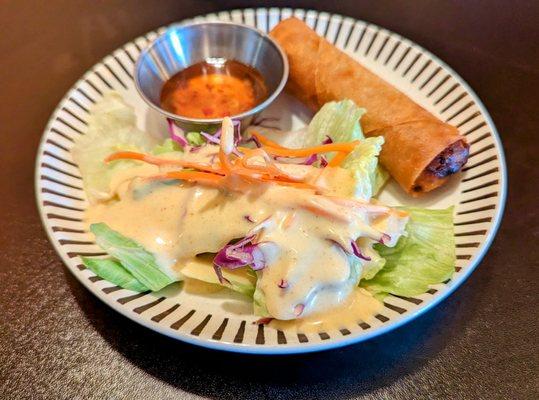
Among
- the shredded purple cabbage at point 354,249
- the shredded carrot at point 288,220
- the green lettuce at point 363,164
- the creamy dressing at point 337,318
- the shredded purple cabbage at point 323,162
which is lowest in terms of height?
the creamy dressing at point 337,318

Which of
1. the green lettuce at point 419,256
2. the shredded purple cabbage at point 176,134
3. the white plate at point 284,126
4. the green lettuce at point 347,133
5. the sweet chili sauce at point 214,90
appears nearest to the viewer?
the white plate at point 284,126

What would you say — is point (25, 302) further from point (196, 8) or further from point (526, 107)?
point (526, 107)

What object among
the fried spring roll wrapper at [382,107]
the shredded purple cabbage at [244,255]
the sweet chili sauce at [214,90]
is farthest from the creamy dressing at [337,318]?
the sweet chili sauce at [214,90]

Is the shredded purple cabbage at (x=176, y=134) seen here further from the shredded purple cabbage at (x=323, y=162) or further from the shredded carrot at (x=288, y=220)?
the shredded carrot at (x=288, y=220)

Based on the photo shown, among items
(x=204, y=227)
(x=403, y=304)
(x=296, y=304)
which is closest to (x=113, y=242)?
(x=204, y=227)

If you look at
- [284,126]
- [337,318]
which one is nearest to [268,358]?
[337,318]

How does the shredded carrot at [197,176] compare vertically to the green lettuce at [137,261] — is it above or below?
above
